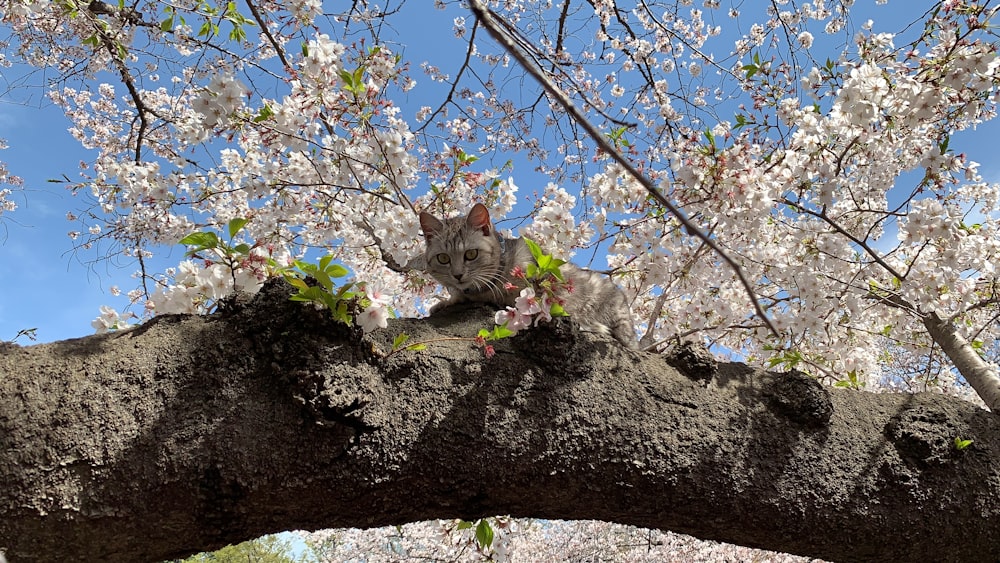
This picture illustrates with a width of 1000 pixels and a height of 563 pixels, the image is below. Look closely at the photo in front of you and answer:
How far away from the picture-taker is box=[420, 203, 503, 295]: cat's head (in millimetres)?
3092

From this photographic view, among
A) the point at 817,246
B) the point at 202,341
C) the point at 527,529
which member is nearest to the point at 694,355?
the point at 202,341

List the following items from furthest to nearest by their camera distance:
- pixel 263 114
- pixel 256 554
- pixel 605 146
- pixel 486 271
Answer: pixel 256 554, pixel 486 271, pixel 263 114, pixel 605 146

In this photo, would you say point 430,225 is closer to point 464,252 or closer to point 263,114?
point 464,252

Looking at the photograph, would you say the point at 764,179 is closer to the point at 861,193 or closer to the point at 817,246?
the point at 817,246

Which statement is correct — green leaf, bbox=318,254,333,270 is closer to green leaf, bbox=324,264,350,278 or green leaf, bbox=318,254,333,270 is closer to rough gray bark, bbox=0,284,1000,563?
green leaf, bbox=324,264,350,278

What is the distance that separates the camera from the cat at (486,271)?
119 inches

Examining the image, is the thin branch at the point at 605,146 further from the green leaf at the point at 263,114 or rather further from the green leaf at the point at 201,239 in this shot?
the green leaf at the point at 263,114

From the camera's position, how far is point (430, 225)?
3.31 m

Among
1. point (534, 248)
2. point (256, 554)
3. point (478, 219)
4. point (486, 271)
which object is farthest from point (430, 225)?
point (256, 554)

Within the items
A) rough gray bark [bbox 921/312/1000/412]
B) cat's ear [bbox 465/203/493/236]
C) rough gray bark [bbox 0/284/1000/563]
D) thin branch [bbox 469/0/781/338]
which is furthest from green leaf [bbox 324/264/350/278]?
rough gray bark [bbox 921/312/1000/412]

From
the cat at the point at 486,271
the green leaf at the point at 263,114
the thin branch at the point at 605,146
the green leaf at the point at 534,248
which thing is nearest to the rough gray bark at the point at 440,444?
the green leaf at the point at 534,248

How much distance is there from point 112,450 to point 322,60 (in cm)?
238

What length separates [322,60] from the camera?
9.83ft

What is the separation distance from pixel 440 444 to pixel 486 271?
1717 mm
